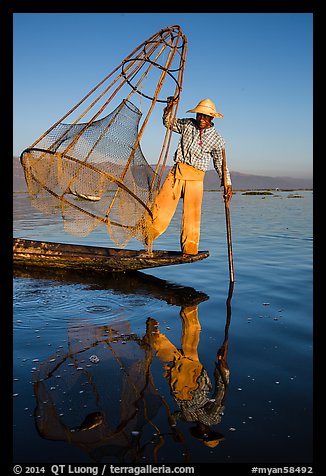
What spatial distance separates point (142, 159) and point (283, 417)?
5.07 metres

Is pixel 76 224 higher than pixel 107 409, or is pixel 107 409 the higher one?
pixel 76 224

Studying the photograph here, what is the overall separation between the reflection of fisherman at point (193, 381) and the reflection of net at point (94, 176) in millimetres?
2336

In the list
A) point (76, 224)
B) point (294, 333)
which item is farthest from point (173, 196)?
point (294, 333)

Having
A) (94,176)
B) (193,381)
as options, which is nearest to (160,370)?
(193,381)

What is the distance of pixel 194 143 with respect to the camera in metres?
7.31

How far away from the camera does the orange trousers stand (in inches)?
296

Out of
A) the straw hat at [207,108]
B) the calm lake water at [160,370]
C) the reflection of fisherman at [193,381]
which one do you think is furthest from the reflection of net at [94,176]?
the reflection of fisherman at [193,381]

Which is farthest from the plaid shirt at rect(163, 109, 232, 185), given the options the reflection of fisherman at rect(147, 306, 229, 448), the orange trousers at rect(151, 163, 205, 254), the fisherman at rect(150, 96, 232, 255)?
the reflection of fisherman at rect(147, 306, 229, 448)

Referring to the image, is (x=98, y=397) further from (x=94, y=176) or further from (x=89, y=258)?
(x=89, y=258)

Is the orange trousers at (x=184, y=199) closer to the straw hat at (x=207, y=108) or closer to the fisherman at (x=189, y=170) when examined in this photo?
the fisherman at (x=189, y=170)
